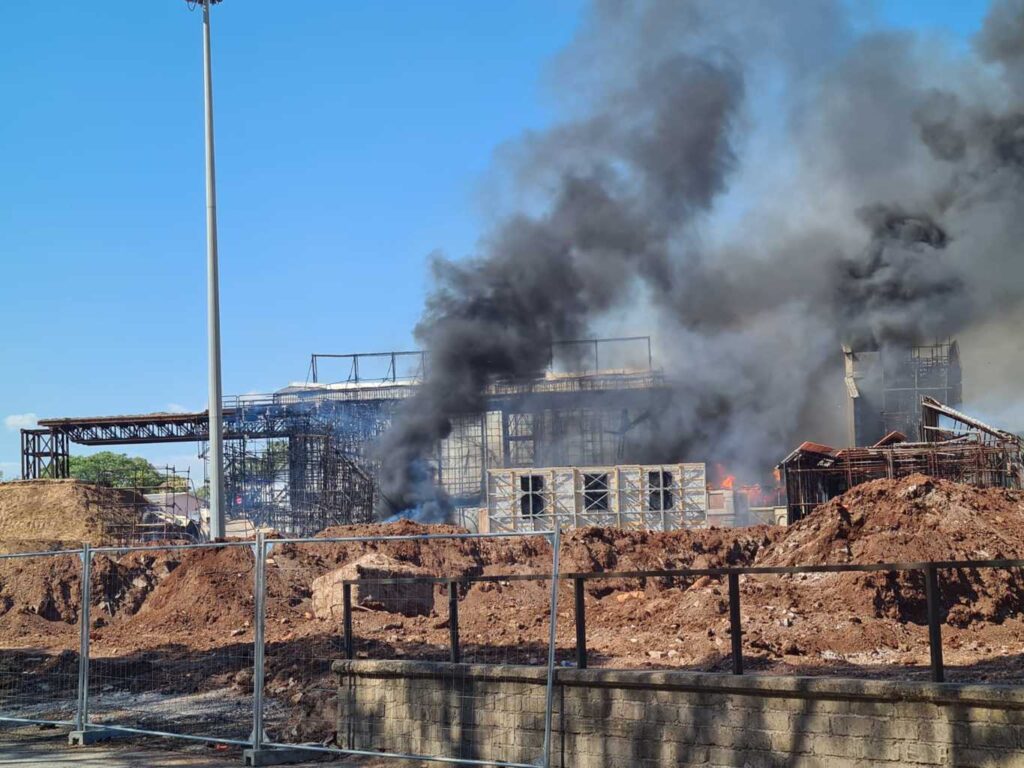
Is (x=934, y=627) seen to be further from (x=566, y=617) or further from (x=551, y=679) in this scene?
(x=566, y=617)

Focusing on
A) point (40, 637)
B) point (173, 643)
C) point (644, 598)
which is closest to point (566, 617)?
point (644, 598)

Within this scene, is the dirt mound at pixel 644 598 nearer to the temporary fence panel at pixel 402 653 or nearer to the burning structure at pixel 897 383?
the temporary fence panel at pixel 402 653

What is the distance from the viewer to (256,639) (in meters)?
9.55

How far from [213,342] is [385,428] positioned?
104ft

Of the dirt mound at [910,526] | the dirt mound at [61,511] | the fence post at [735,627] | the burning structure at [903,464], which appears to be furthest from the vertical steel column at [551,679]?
the dirt mound at [61,511]

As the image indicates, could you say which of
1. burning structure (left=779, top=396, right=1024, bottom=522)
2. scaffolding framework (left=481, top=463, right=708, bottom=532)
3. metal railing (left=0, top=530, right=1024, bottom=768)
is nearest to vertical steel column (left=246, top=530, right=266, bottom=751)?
metal railing (left=0, top=530, right=1024, bottom=768)

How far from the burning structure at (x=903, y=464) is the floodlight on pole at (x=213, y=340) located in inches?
768

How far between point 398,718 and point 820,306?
4578 centimetres

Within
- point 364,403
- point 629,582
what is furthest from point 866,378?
point 629,582

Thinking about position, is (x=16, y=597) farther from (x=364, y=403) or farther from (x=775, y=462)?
(x=775, y=462)

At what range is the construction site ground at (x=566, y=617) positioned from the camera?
13.0 metres

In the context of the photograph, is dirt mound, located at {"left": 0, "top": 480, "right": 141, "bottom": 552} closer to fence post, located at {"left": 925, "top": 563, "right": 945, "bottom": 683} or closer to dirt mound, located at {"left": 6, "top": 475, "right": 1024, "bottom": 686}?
dirt mound, located at {"left": 6, "top": 475, "right": 1024, "bottom": 686}

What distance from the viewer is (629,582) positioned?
2045 cm

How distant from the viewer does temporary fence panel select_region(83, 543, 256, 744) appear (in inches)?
463
